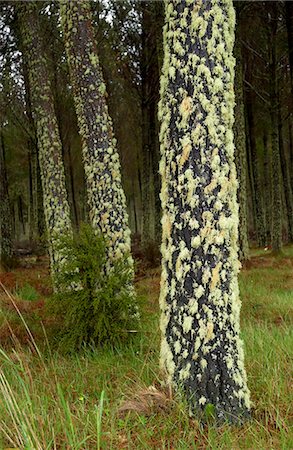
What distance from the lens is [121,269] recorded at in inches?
218

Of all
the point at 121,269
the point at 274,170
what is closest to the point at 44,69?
the point at 121,269

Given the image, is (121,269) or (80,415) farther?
(121,269)

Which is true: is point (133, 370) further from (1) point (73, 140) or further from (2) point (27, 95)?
(1) point (73, 140)

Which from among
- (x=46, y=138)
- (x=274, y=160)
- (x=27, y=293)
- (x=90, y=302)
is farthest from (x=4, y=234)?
(x=90, y=302)

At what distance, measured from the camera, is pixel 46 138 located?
8.09 metres

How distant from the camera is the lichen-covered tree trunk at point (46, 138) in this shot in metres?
7.75

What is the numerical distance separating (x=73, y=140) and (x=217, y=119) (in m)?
21.3

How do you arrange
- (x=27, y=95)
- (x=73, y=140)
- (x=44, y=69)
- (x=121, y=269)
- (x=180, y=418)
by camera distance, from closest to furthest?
1. (x=180, y=418)
2. (x=121, y=269)
3. (x=44, y=69)
4. (x=27, y=95)
5. (x=73, y=140)

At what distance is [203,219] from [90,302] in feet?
7.88

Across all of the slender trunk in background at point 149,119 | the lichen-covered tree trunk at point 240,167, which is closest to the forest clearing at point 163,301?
the lichen-covered tree trunk at point 240,167

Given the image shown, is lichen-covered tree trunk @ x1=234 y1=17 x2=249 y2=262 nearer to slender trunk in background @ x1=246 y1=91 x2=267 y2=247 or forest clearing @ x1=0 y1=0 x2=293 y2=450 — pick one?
forest clearing @ x1=0 y1=0 x2=293 y2=450

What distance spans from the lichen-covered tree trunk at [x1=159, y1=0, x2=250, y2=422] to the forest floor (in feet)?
0.67

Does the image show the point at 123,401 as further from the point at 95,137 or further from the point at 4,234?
the point at 4,234

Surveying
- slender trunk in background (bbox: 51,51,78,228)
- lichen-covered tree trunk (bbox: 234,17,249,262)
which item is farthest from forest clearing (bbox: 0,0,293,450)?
slender trunk in background (bbox: 51,51,78,228)
